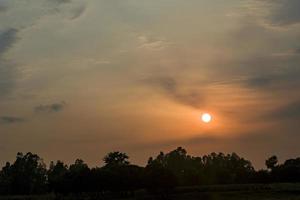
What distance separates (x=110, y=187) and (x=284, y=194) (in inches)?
1885

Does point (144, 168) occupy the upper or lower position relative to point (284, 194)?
upper

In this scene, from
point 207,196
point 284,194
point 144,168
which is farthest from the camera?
point 144,168

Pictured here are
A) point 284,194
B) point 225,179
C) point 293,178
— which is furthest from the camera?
point 225,179

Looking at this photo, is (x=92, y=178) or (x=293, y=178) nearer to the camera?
(x=92, y=178)

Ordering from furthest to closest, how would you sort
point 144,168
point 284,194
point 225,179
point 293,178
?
point 225,179 < point 293,178 < point 144,168 < point 284,194

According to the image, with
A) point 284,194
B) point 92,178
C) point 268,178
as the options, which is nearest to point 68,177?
point 92,178

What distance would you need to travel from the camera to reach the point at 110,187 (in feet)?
502

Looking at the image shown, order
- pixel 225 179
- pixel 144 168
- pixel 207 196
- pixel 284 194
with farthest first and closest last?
pixel 225 179 < pixel 144 168 < pixel 207 196 < pixel 284 194

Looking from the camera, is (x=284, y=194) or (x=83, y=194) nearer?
(x=284, y=194)

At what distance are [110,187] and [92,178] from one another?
5721 millimetres

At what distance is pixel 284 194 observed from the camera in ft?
459

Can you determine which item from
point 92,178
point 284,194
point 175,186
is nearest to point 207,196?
point 175,186

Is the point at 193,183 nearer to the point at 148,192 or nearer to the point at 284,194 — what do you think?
the point at 148,192

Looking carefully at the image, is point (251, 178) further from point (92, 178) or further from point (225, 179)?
point (92, 178)
